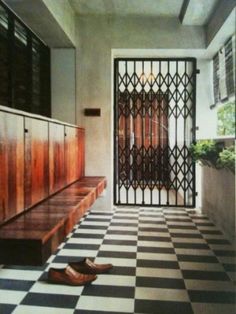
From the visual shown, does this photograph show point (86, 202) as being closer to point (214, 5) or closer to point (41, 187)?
point (41, 187)

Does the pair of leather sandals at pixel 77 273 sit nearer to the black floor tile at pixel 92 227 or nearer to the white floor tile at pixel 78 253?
the white floor tile at pixel 78 253

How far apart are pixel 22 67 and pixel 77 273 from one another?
A: 2746mm

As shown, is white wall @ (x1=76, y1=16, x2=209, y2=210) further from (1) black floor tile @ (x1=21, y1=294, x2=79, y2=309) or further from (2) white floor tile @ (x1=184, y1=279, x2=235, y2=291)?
(1) black floor tile @ (x1=21, y1=294, x2=79, y2=309)

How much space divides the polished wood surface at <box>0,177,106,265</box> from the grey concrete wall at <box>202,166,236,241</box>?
1.61 m

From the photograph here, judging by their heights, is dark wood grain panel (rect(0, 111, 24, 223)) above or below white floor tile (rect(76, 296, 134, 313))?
above

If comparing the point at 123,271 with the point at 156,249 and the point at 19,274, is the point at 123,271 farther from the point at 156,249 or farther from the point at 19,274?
the point at 19,274

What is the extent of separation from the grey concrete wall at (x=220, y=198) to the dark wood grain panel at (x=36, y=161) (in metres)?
1.85

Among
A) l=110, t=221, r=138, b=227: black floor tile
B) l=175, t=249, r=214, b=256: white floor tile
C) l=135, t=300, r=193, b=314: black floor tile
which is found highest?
l=110, t=221, r=138, b=227: black floor tile

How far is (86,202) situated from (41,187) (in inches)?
19.9

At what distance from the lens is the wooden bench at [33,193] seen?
1970 mm

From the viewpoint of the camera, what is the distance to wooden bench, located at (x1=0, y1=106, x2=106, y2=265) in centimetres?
197

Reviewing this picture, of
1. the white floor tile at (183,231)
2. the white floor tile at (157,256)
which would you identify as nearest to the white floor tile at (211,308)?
the white floor tile at (157,256)

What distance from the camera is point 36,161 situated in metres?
2.91

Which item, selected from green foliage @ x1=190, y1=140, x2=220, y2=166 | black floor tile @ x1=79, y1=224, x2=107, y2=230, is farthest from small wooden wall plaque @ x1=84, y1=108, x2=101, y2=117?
black floor tile @ x1=79, y1=224, x2=107, y2=230
